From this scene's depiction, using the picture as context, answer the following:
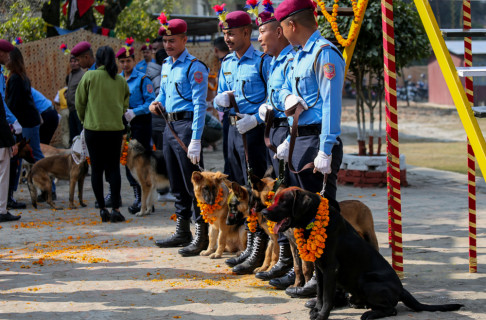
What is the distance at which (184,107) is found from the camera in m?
7.19

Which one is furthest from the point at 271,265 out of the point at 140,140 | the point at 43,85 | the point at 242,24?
the point at 43,85

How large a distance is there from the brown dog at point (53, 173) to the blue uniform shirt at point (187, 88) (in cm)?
326

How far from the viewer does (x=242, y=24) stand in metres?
6.65

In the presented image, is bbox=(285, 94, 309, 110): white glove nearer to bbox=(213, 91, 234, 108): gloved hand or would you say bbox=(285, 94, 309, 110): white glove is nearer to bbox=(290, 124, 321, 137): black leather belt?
bbox=(290, 124, 321, 137): black leather belt

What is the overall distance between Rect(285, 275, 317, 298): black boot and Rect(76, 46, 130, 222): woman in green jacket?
13.3ft

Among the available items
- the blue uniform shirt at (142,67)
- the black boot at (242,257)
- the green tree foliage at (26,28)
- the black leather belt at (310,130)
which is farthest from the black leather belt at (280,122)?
the green tree foliage at (26,28)

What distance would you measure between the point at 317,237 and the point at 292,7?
180 cm

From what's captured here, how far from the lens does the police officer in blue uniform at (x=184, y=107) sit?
701 centimetres

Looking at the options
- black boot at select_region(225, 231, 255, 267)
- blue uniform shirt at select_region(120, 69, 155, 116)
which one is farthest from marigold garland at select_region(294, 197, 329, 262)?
blue uniform shirt at select_region(120, 69, 155, 116)

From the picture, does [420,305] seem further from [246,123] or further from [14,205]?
[14,205]

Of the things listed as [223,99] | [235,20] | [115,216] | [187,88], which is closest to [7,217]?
[115,216]

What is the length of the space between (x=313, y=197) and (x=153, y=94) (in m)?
5.34

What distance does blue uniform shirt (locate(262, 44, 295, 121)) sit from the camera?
578cm

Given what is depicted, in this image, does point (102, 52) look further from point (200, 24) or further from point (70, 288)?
point (200, 24)
